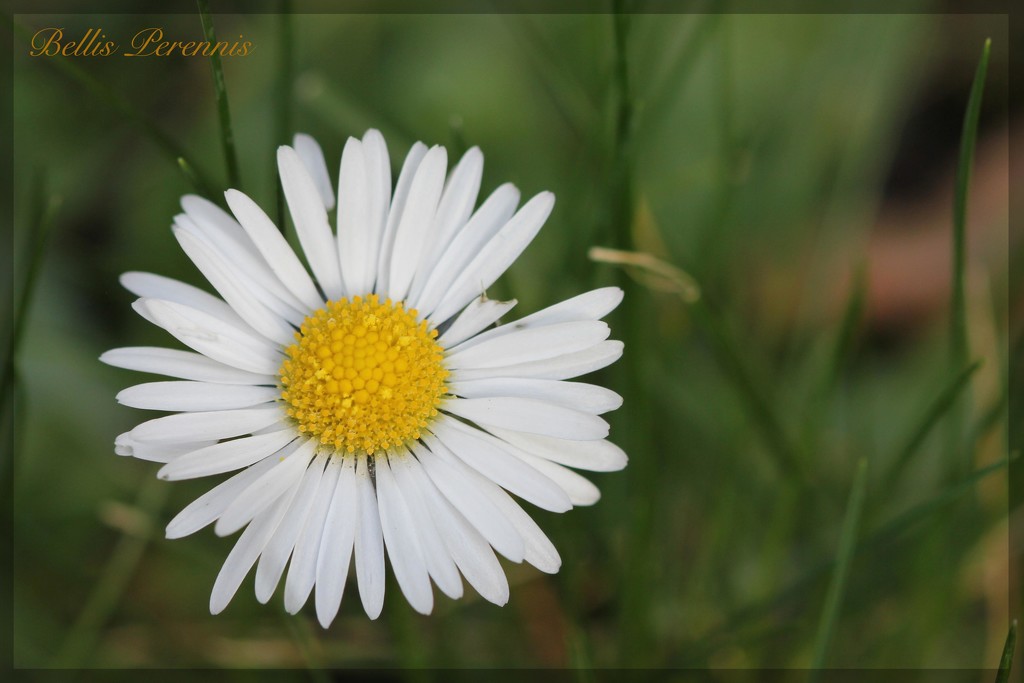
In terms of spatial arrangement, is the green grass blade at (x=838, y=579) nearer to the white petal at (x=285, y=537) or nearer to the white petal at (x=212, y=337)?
the white petal at (x=285, y=537)

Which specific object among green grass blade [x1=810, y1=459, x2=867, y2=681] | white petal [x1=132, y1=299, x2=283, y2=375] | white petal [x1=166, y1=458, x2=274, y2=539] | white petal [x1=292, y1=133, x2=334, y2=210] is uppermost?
white petal [x1=292, y1=133, x2=334, y2=210]

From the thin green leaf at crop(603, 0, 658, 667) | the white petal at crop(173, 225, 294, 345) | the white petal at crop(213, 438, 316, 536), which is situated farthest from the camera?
the thin green leaf at crop(603, 0, 658, 667)

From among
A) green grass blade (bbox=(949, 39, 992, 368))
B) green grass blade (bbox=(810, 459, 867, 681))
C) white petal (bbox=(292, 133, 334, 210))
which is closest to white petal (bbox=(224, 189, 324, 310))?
white petal (bbox=(292, 133, 334, 210))

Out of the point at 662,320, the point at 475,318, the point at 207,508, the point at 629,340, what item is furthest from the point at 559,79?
the point at 207,508

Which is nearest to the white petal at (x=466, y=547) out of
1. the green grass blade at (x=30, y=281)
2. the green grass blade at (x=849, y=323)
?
the green grass blade at (x=30, y=281)

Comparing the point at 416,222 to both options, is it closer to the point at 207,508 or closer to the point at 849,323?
the point at 207,508

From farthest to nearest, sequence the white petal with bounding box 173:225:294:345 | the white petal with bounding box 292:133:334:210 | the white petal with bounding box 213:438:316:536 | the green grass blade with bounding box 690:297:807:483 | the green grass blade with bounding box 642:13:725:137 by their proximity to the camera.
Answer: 1. the green grass blade with bounding box 642:13:725:137
2. the green grass blade with bounding box 690:297:807:483
3. the white petal with bounding box 292:133:334:210
4. the white petal with bounding box 173:225:294:345
5. the white petal with bounding box 213:438:316:536

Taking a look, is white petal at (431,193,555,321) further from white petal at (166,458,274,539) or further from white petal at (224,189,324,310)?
white petal at (166,458,274,539)
